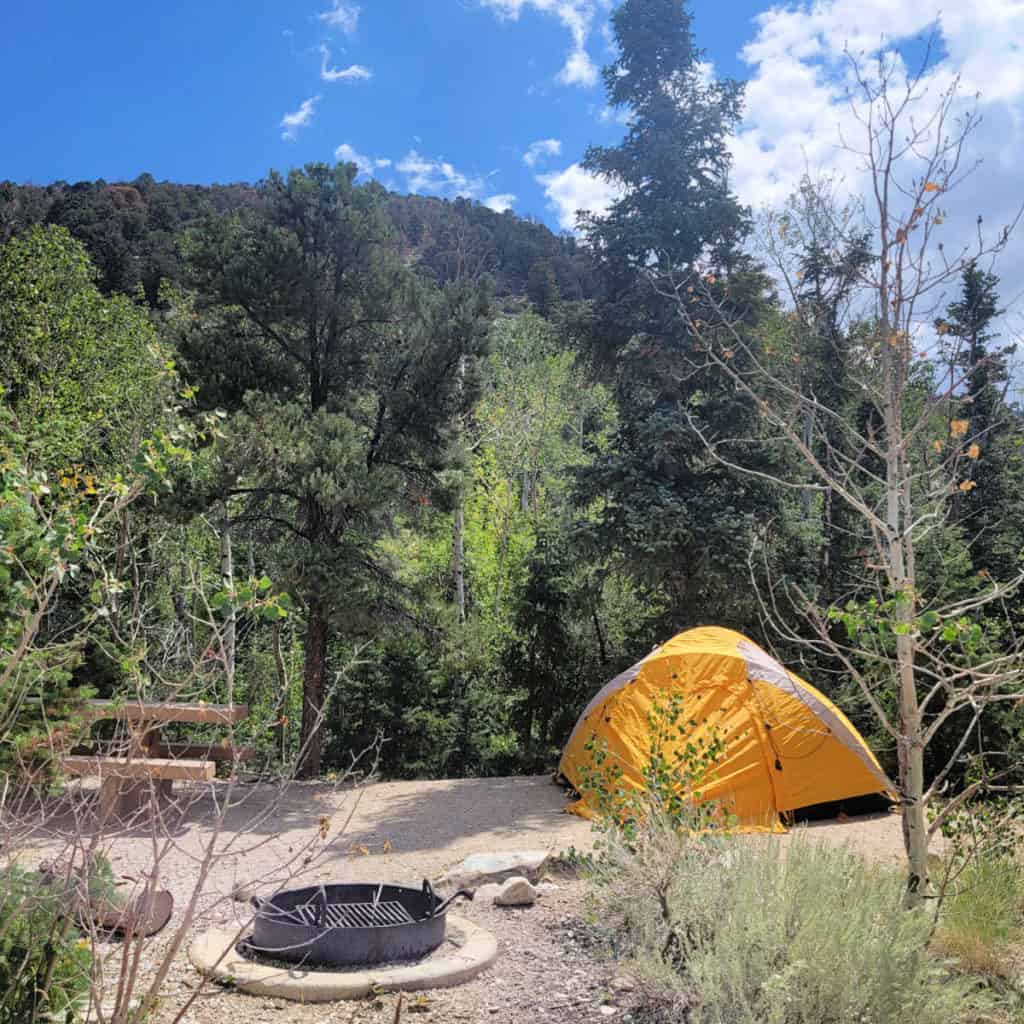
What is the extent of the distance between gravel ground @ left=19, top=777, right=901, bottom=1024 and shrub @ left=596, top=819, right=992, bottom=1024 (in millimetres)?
306

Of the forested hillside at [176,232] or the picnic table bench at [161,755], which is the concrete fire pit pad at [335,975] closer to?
the picnic table bench at [161,755]

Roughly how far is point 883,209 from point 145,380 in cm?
1515

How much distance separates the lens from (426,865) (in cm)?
695

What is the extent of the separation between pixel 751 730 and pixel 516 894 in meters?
3.47

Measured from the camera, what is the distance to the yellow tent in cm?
800

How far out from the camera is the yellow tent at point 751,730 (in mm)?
7996

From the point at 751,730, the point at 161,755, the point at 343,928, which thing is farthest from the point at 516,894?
the point at 161,755

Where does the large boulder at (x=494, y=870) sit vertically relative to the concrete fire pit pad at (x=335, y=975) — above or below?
below

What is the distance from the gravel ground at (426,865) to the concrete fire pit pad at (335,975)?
5 centimetres

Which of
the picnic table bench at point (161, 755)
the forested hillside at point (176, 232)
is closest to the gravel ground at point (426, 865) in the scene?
the picnic table bench at point (161, 755)

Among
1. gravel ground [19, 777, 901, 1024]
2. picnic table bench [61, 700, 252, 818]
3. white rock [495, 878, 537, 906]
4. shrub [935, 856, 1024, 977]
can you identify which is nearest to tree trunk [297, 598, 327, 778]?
gravel ground [19, 777, 901, 1024]

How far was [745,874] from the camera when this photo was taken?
158 inches

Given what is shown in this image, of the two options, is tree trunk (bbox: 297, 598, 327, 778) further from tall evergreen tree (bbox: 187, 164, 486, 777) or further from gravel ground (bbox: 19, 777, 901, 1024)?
gravel ground (bbox: 19, 777, 901, 1024)

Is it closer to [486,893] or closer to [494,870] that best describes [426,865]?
[494,870]
